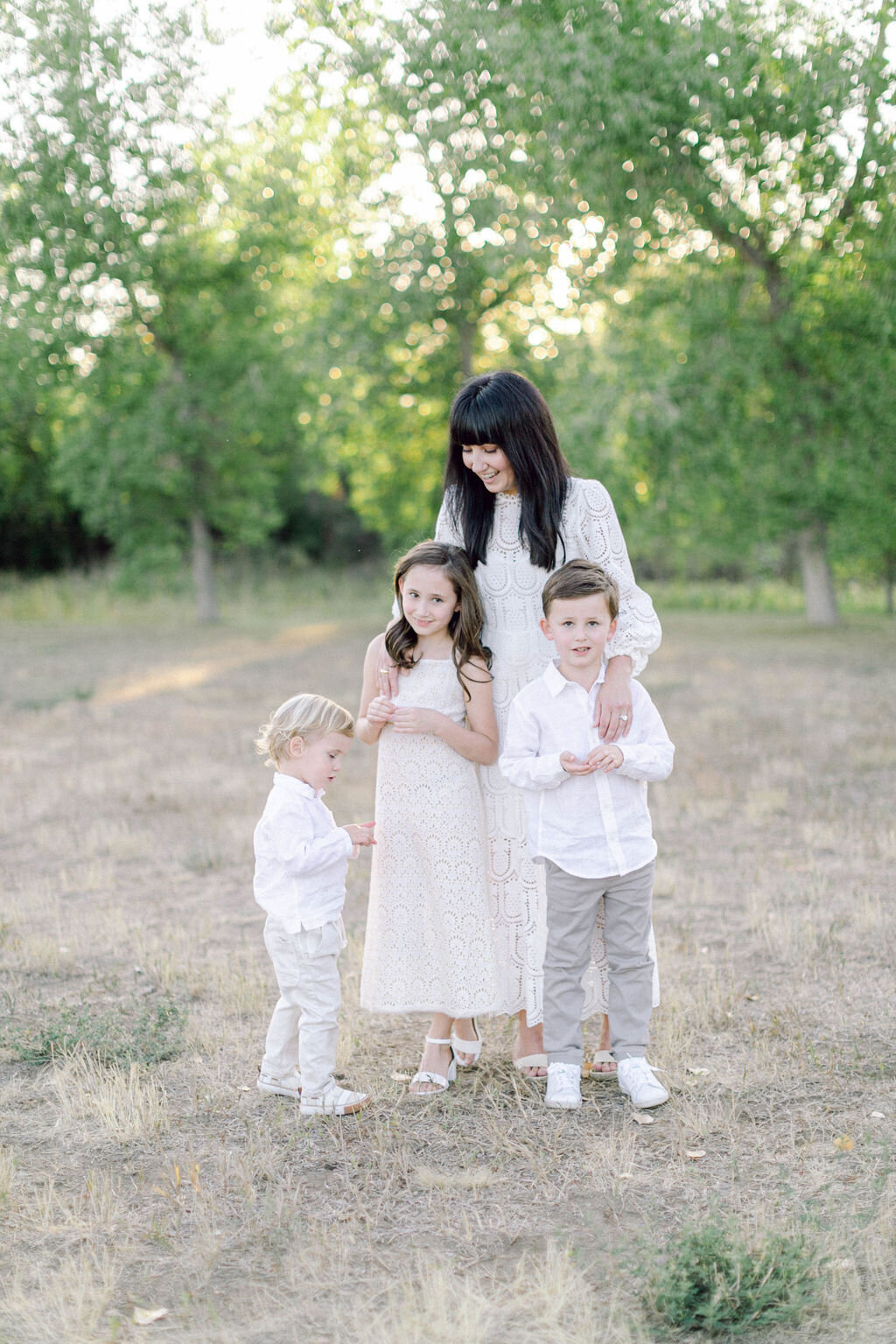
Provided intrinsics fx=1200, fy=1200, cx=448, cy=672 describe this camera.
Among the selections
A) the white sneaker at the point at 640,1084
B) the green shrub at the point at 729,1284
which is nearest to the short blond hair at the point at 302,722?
the white sneaker at the point at 640,1084

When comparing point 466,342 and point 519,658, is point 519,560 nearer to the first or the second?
point 519,658

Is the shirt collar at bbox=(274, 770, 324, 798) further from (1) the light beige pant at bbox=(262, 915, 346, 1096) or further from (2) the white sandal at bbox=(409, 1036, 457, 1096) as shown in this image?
(2) the white sandal at bbox=(409, 1036, 457, 1096)

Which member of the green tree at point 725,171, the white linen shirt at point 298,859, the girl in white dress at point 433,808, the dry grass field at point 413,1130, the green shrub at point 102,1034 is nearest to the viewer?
the dry grass field at point 413,1130

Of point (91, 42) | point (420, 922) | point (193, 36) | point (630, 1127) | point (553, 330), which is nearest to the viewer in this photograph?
point (630, 1127)

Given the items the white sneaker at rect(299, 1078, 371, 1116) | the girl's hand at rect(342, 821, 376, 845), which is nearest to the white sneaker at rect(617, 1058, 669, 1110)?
A: the white sneaker at rect(299, 1078, 371, 1116)

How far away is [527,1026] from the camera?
13.7 ft

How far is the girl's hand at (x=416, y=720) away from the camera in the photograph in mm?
3824

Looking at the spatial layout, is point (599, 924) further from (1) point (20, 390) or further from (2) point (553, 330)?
(1) point (20, 390)

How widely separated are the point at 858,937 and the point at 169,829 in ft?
15.4

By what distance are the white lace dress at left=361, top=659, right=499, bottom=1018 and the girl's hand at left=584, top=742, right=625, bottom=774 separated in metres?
0.47

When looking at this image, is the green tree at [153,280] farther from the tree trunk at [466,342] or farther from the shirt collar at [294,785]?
the shirt collar at [294,785]

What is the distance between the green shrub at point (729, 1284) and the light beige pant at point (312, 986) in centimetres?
132

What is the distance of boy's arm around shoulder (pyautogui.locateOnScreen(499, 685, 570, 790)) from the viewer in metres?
3.75

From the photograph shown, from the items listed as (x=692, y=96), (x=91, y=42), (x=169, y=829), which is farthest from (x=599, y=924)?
(x=91, y=42)
